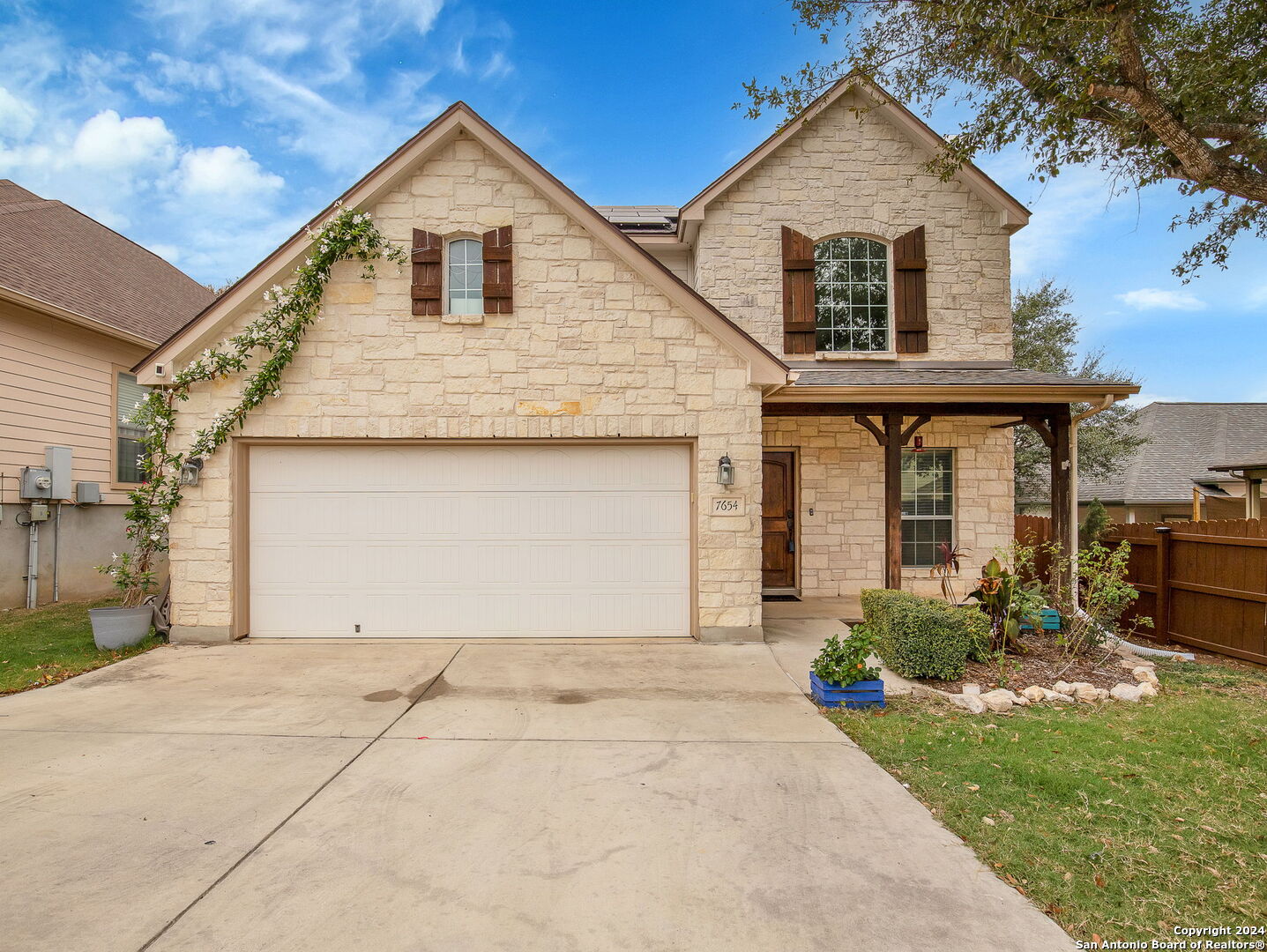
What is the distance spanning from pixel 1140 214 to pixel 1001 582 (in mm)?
5826

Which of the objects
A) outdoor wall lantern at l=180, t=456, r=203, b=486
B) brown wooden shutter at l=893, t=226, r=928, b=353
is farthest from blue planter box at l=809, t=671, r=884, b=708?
outdoor wall lantern at l=180, t=456, r=203, b=486

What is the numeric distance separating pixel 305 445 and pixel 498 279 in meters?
3.04

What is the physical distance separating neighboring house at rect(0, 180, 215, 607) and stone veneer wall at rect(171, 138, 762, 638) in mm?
4496

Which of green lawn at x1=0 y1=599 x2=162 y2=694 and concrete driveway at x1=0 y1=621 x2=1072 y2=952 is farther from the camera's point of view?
green lawn at x1=0 y1=599 x2=162 y2=694

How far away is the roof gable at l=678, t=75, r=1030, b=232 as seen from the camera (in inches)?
402

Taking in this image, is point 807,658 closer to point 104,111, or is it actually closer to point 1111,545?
point 1111,545

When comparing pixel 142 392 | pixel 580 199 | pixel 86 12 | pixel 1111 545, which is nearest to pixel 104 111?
pixel 86 12

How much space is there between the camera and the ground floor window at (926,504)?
34.1 feet

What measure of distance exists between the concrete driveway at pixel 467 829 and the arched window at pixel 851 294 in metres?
6.68

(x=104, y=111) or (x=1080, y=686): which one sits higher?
(x=104, y=111)

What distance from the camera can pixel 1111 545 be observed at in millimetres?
9328

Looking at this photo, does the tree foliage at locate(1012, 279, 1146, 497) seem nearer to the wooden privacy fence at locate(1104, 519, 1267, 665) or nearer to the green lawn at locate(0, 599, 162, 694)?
the wooden privacy fence at locate(1104, 519, 1267, 665)

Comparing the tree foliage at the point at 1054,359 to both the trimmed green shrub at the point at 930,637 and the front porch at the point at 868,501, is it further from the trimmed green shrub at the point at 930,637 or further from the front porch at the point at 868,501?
the trimmed green shrub at the point at 930,637

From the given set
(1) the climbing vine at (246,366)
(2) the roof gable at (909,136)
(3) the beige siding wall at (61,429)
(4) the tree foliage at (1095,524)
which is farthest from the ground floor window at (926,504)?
(3) the beige siding wall at (61,429)
